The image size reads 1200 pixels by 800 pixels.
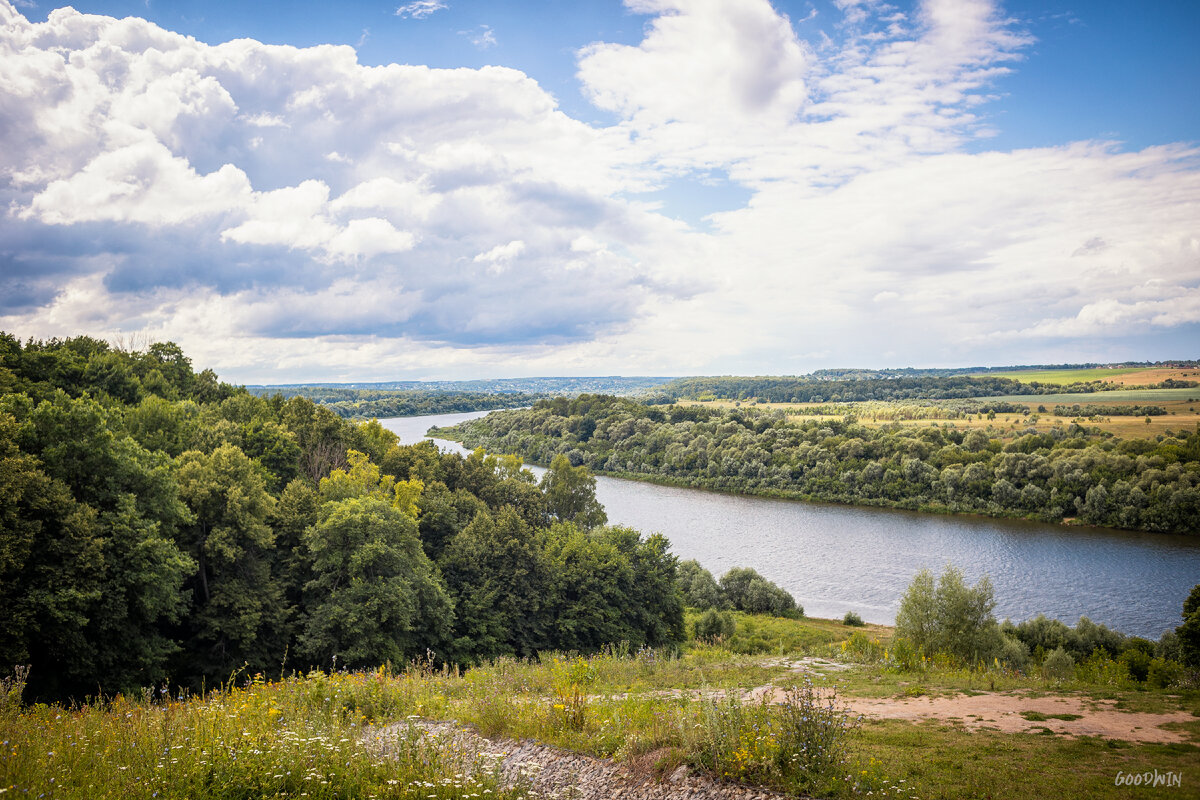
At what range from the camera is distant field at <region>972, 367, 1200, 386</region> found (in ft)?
275

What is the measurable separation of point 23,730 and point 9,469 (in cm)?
1284

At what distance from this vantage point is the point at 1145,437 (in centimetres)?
6750

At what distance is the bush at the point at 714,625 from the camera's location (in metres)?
34.7

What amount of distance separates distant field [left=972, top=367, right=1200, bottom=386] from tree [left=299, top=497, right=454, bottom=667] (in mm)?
98711

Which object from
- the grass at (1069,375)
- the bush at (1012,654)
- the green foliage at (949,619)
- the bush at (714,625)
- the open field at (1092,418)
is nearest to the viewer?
the green foliage at (949,619)

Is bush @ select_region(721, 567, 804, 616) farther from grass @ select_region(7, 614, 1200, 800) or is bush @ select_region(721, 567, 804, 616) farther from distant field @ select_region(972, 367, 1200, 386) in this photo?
distant field @ select_region(972, 367, 1200, 386)

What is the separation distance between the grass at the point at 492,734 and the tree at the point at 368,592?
42.9 feet

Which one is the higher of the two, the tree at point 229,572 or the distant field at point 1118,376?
the distant field at point 1118,376

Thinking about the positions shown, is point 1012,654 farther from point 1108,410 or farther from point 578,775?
point 1108,410

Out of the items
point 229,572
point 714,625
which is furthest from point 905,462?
point 229,572

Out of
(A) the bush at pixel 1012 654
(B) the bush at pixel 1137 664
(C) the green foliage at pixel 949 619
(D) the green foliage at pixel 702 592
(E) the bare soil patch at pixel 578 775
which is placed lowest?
(D) the green foliage at pixel 702 592

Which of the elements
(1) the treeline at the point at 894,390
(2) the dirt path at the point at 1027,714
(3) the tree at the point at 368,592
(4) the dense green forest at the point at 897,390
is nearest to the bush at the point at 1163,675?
(2) the dirt path at the point at 1027,714

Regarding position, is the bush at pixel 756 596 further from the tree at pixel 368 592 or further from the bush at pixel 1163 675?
the tree at pixel 368 592

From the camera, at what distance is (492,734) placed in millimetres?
8234
